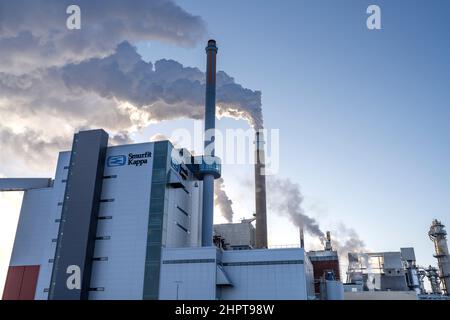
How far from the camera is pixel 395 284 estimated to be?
88.4m

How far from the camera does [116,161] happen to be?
65.7m

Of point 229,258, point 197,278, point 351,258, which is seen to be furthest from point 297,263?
point 351,258

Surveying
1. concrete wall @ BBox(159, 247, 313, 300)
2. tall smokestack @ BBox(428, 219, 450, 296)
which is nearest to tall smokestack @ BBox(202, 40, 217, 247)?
concrete wall @ BBox(159, 247, 313, 300)

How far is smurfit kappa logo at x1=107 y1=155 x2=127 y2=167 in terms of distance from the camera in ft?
214

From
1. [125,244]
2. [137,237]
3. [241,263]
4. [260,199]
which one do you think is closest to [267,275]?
[241,263]

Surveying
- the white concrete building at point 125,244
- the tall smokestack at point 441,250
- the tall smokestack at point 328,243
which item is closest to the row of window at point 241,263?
the white concrete building at point 125,244

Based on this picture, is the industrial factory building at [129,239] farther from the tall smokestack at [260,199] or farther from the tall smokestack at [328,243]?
the tall smokestack at [328,243]

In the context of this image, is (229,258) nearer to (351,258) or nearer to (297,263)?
(297,263)

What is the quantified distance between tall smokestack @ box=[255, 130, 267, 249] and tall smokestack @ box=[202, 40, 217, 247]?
1040 centimetres

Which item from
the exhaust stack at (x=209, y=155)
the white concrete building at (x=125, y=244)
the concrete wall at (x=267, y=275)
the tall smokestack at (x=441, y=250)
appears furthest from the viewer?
the tall smokestack at (x=441, y=250)

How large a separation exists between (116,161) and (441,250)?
269 ft

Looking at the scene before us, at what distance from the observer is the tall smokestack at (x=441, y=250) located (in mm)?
92981

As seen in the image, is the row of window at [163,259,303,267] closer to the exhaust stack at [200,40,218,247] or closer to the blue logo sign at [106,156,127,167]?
the exhaust stack at [200,40,218,247]
